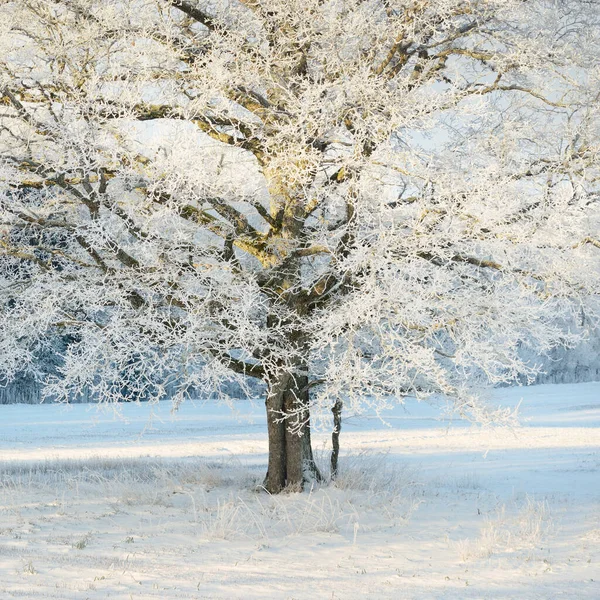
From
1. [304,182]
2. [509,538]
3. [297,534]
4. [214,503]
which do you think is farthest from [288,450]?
[304,182]

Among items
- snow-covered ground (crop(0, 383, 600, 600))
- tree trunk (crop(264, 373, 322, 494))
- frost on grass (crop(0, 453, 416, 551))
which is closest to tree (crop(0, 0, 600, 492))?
tree trunk (crop(264, 373, 322, 494))

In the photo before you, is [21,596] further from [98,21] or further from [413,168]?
[98,21]

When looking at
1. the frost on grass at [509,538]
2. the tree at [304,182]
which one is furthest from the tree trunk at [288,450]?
the frost on grass at [509,538]

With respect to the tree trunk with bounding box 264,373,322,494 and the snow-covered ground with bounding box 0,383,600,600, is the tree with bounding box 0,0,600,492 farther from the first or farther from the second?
the snow-covered ground with bounding box 0,383,600,600

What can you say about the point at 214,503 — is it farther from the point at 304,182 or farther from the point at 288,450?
the point at 304,182

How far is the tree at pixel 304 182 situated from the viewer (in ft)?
28.4

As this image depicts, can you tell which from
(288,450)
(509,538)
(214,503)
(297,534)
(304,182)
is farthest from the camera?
(288,450)

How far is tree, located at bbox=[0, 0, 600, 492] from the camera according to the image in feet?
28.4

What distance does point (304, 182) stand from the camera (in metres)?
9.05

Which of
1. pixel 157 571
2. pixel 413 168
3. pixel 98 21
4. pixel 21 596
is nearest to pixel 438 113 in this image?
pixel 413 168

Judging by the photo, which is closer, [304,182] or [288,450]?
[304,182]

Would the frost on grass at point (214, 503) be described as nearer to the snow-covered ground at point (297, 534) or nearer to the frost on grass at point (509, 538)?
the snow-covered ground at point (297, 534)

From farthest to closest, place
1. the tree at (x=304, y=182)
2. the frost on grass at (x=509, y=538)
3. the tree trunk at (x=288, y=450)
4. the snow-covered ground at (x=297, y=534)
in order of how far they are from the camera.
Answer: the tree trunk at (x=288, y=450)
the tree at (x=304, y=182)
the frost on grass at (x=509, y=538)
the snow-covered ground at (x=297, y=534)

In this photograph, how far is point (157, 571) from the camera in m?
6.51
